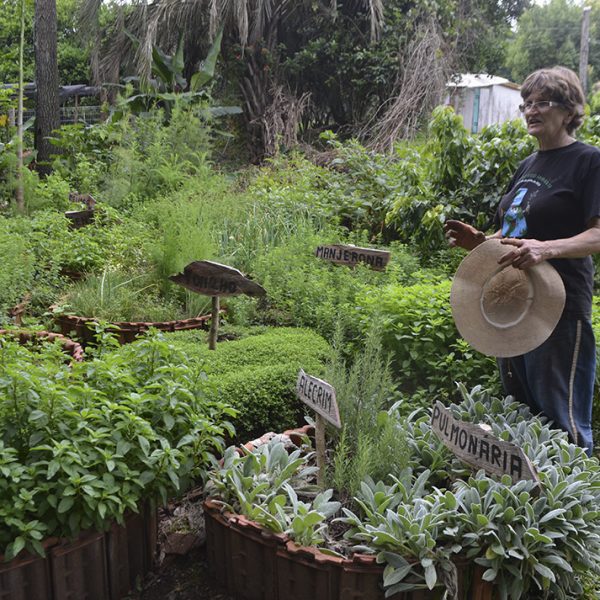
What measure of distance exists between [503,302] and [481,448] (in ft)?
2.28

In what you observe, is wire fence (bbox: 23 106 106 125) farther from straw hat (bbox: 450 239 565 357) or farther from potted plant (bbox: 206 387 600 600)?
potted plant (bbox: 206 387 600 600)

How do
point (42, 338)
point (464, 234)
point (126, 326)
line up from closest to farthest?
1. point (464, 234)
2. point (42, 338)
3. point (126, 326)

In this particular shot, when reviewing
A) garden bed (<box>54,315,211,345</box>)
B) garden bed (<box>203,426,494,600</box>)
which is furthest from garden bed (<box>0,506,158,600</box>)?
garden bed (<box>54,315,211,345</box>)

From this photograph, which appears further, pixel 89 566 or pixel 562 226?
pixel 562 226

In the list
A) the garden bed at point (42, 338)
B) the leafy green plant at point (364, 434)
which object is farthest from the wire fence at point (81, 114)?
the leafy green plant at point (364, 434)

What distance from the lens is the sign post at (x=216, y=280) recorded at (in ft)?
13.2

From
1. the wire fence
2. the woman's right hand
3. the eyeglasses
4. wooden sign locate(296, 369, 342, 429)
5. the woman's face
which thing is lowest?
wooden sign locate(296, 369, 342, 429)

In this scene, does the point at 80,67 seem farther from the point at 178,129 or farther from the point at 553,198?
the point at 553,198

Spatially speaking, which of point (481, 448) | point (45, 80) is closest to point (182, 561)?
point (481, 448)

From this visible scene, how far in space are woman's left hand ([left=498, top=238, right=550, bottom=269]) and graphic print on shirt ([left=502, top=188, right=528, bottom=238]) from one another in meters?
0.35

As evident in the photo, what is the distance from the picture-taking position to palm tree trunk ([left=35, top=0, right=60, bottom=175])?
1122 cm

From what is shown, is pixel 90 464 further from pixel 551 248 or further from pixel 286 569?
pixel 551 248

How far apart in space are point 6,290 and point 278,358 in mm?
2521

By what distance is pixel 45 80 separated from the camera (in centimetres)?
1147
